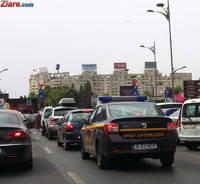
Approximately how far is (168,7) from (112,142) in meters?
27.1

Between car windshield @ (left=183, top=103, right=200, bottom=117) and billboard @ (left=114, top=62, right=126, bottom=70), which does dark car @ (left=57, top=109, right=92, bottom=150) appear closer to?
car windshield @ (left=183, top=103, right=200, bottom=117)

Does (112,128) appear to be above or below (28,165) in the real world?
above

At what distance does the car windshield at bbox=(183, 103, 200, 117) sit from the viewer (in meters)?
15.4

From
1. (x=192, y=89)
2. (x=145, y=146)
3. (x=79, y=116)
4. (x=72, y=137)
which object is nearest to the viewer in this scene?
(x=145, y=146)

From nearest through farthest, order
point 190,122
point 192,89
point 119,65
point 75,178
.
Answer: point 75,178 < point 190,122 < point 192,89 < point 119,65

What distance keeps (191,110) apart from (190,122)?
1.32 ft

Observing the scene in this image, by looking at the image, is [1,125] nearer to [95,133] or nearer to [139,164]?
[95,133]

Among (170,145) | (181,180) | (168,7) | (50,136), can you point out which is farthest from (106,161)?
(168,7)

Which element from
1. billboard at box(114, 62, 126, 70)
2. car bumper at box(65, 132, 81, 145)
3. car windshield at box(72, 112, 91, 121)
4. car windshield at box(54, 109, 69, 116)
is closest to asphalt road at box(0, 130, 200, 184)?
car bumper at box(65, 132, 81, 145)

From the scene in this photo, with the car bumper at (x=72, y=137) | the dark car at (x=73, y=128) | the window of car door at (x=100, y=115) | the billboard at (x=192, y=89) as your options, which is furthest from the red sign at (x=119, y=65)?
the window of car door at (x=100, y=115)

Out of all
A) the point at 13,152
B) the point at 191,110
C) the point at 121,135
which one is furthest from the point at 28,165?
the point at 191,110

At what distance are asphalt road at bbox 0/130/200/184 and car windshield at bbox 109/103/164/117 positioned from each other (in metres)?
1.25

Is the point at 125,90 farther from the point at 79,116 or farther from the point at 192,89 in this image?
the point at 79,116

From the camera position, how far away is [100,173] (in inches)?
390
